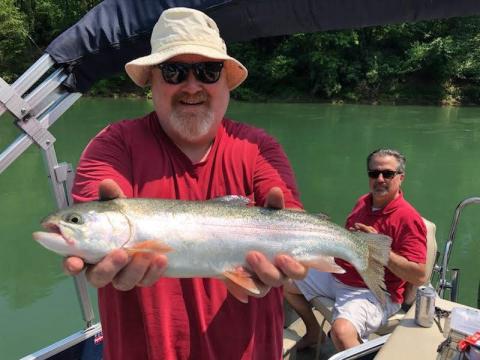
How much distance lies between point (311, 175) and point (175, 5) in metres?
12.2

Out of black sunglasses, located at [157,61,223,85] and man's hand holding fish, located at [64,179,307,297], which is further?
black sunglasses, located at [157,61,223,85]

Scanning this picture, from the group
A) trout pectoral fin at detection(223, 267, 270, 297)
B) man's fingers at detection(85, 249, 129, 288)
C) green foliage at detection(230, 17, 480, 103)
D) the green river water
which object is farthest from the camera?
green foliage at detection(230, 17, 480, 103)

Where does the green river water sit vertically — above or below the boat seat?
below

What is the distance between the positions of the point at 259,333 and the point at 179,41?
4.63 ft

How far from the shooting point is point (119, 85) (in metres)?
34.5

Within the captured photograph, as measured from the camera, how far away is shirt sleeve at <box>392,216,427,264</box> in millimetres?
3881

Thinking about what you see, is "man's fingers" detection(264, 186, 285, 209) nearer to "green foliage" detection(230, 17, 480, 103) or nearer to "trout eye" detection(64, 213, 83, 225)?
"trout eye" detection(64, 213, 83, 225)

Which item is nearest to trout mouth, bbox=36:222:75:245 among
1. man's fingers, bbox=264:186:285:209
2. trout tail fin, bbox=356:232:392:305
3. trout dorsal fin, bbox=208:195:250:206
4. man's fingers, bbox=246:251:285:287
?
trout dorsal fin, bbox=208:195:250:206

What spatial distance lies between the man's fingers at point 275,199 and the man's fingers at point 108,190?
2.14ft

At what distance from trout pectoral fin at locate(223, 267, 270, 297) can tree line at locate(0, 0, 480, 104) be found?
31.1 m

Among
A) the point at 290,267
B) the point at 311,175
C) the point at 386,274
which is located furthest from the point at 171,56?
the point at 311,175

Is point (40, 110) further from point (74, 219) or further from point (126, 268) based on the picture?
point (126, 268)

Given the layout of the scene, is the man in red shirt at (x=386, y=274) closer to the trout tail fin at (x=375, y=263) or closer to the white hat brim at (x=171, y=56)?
the trout tail fin at (x=375, y=263)

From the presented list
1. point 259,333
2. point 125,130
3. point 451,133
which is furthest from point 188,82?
point 451,133
